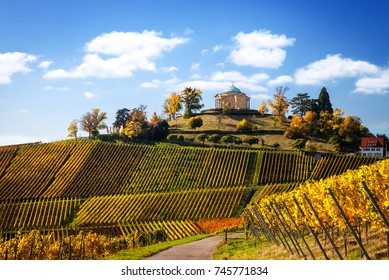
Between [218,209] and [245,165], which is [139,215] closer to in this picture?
[218,209]

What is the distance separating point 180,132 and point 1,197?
14506 millimetres

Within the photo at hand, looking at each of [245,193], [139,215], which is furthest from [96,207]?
[245,193]

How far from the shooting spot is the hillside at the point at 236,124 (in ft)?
89.4

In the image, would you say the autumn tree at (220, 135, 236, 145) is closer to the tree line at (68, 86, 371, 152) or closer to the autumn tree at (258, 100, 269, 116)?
the tree line at (68, 86, 371, 152)

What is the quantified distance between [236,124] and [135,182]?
26.7ft

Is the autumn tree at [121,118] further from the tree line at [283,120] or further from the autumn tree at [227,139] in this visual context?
the autumn tree at [227,139]

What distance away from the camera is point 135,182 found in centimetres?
3491

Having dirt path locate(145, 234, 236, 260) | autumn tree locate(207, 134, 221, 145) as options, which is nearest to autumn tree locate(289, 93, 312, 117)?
dirt path locate(145, 234, 236, 260)

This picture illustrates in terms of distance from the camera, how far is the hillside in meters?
27.2

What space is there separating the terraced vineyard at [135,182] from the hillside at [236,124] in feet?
4.36

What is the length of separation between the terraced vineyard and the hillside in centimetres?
133

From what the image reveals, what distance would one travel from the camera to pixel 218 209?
102 feet

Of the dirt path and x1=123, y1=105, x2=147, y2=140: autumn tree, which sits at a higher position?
x1=123, y1=105, x2=147, y2=140: autumn tree

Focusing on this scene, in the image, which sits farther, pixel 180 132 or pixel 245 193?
pixel 180 132
